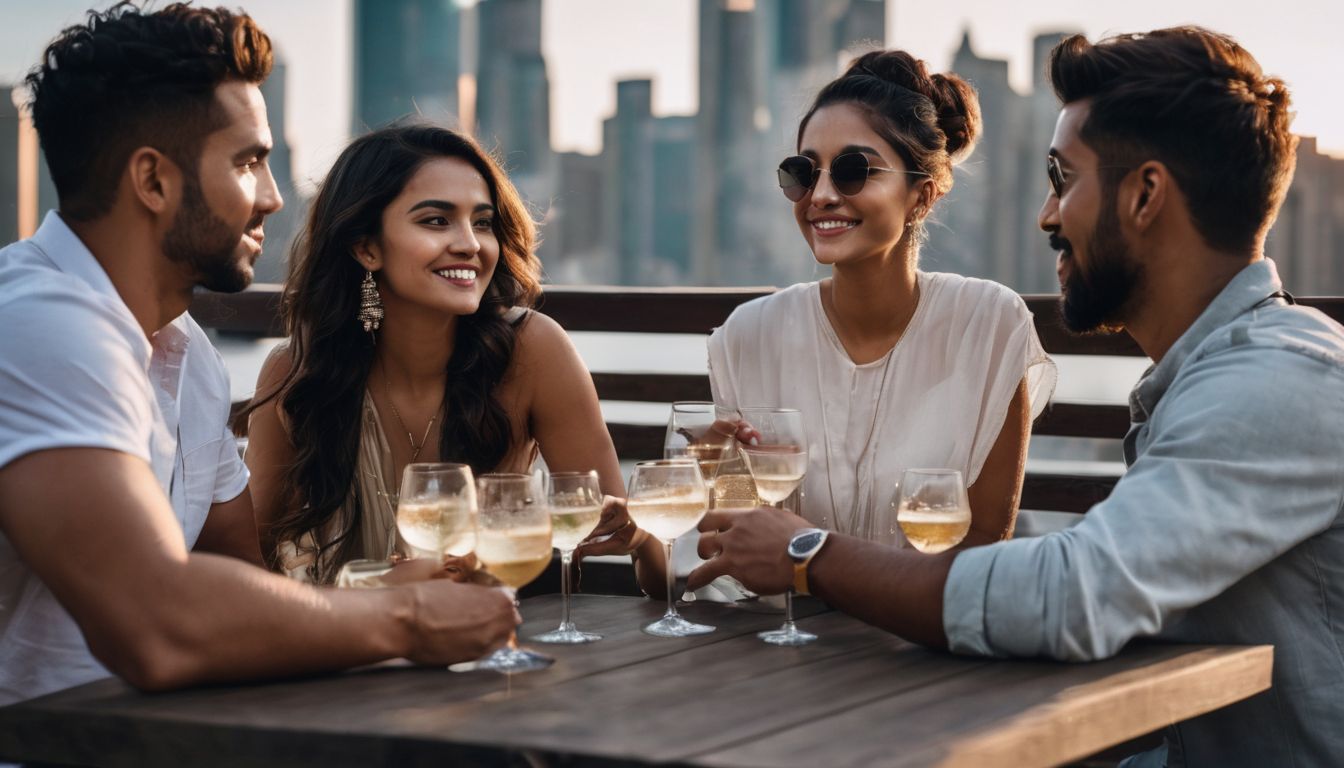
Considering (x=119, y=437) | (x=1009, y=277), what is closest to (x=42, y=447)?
(x=119, y=437)

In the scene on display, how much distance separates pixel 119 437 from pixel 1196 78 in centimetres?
169

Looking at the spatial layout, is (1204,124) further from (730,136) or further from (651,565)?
(730,136)

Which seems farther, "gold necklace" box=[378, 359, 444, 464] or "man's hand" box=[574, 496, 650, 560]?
"gold necklace" box=[378, 359, 444, 464]

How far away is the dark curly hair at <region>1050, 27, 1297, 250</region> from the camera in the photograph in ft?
7.29

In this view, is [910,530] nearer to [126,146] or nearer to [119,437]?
[119,437]

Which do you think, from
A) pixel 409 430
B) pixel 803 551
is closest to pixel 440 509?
pixel 803 551

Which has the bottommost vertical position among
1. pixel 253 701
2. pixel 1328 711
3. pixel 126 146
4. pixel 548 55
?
pixel 1328 711

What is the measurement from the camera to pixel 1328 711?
6.82 ft

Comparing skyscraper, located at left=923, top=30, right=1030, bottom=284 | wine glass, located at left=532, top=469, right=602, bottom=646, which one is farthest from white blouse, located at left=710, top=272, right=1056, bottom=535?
skyscraper, located at left=923, top=30, right=1030, bottom=284

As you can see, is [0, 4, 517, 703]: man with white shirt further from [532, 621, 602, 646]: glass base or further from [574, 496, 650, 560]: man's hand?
[574, 496, 650, 560]: man's hand

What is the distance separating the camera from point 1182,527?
6.27 feet

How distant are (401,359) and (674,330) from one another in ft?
4.27

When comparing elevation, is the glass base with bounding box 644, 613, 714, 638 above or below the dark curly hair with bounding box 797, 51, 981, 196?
below

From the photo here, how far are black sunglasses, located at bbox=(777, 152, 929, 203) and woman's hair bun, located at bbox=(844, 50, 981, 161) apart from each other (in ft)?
0.62
